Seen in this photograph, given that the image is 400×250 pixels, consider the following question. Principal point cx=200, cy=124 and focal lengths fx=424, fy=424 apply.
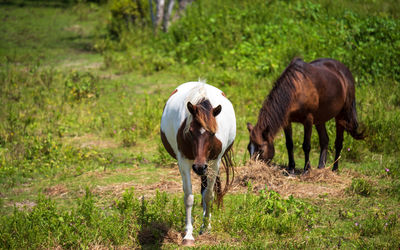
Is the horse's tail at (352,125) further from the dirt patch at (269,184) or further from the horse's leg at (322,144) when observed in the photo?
the dirt patch at (269,184)

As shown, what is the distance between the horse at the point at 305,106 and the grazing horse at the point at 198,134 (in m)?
1.58

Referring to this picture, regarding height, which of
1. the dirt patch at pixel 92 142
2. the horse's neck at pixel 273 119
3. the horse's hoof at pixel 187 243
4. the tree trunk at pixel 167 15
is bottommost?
the dirt patch at pixel 92 142

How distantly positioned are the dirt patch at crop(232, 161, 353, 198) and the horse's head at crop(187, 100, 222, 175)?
217cm

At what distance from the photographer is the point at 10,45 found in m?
14.2

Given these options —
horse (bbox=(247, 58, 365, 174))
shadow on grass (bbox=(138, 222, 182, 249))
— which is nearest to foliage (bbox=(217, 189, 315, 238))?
shadow on grass (bbox=(138, 222, 182, 249))

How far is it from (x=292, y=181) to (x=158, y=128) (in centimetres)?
315

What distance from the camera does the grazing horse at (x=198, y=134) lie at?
4066mm

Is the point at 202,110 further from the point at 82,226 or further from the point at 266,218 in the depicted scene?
the point at 82,226

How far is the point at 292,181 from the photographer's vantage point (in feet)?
21.5

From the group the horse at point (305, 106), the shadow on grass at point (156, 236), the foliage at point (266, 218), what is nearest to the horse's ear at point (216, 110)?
the foliage at point (266, 218)

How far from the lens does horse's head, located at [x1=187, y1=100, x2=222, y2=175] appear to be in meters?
4.01

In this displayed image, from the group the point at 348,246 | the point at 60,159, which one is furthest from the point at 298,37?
the point at 348,246

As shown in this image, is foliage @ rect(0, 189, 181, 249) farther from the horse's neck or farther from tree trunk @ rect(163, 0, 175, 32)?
tree trunk @ rect(163, 0, 175, 32)

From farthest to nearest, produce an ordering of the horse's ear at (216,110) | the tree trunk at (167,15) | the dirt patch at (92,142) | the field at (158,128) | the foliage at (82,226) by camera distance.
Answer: the tree trunk at (167,15) < the dirt patch at (92,142) < the field at (158,128) < the foliage at (82,226) < the horse's ear at (216,110)
